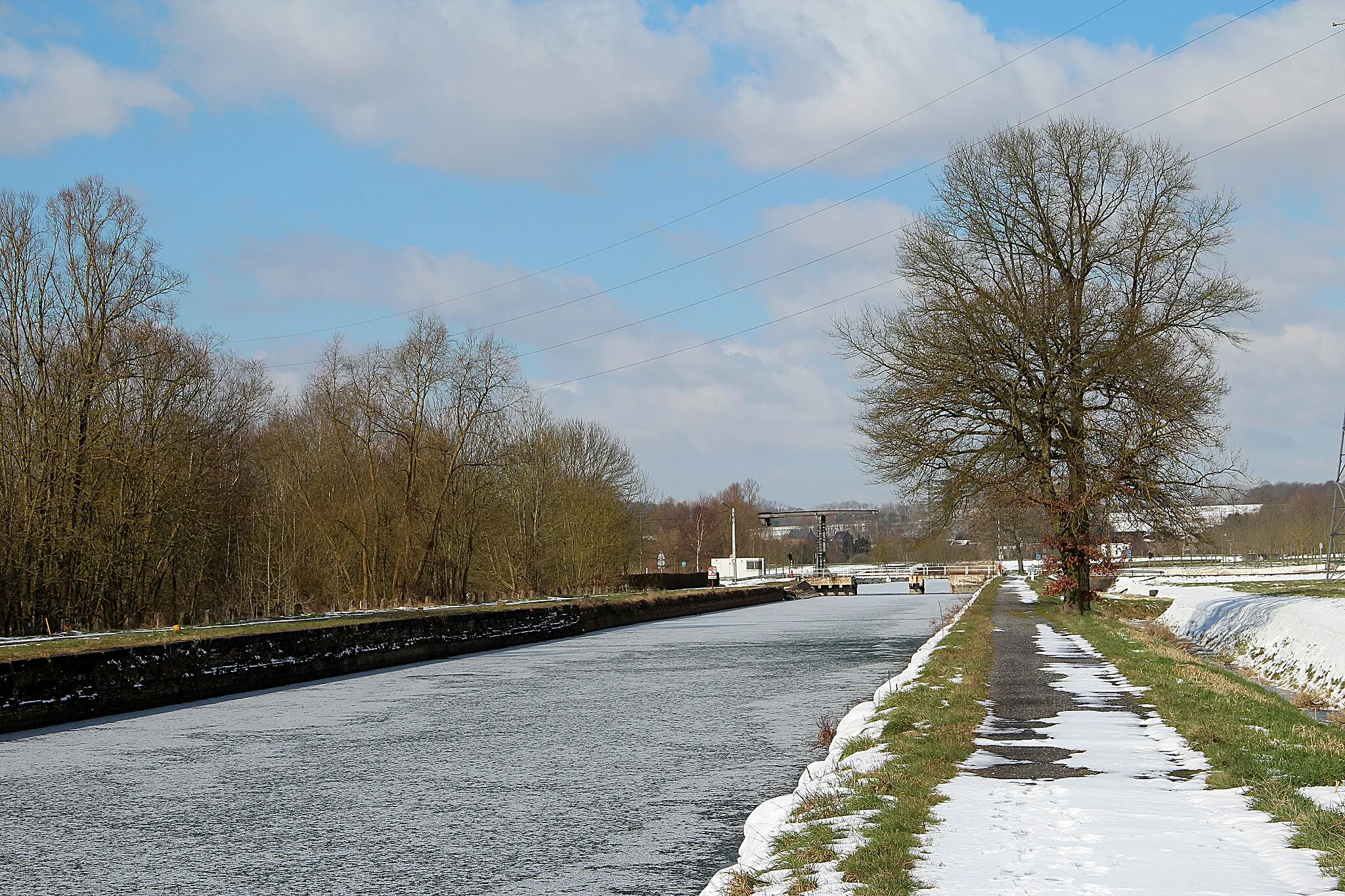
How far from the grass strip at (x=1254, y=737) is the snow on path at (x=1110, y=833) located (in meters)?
0.13

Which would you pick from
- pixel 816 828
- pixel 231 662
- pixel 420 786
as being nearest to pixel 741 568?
pixel 231 662

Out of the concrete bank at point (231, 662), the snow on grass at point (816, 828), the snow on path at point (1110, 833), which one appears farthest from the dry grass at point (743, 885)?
the concrete bank at point (231, 662)

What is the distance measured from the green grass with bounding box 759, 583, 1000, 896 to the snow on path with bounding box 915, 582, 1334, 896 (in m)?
0.15

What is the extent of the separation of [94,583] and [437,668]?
8999 millimetres

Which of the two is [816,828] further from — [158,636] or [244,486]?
[244,486]

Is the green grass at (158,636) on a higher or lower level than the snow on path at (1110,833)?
higher

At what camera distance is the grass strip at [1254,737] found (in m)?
5.99

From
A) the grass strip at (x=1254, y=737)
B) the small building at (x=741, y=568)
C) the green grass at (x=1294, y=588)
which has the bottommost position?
the small building at (x=741, y=568)

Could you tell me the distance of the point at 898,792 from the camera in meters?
7.27

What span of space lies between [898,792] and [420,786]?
4.12 metres

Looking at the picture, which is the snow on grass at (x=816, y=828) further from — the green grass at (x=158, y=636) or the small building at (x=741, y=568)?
the small building at (x=741, y=568)

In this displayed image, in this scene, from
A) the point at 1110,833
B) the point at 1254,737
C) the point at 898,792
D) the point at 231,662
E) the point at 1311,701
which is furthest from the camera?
the point at 231,662

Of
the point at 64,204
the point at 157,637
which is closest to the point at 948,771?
the point at 157,637

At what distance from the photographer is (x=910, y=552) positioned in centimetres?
3244
